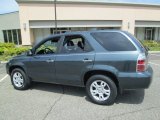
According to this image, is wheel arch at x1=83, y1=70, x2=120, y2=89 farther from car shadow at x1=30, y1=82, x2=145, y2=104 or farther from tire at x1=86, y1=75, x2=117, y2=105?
car shadow at x1=30, y1=82, x2=145, y2=104

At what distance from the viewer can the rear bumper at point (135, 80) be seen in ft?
14.0

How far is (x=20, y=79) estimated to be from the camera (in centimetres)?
607

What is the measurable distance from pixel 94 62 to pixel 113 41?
0.69 m

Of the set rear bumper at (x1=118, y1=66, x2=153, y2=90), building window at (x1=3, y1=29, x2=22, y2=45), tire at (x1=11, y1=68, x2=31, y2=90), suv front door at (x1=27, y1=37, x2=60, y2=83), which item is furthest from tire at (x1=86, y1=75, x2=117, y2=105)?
building window at (x1=3, y1=29, x2=22, y2=45)

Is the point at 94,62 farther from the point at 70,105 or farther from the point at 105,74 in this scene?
the point at 70,105

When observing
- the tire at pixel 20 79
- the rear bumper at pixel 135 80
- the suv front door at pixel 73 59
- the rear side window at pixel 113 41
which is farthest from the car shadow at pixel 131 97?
the tire at pixel 20 79

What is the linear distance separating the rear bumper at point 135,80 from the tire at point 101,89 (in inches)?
10.8

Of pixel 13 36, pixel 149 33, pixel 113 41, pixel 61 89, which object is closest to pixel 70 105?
pixel 61 89

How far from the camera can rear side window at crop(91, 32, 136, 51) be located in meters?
4.43

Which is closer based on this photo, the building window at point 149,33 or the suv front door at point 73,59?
the suv front door at point 73,59

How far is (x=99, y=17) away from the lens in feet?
77.5

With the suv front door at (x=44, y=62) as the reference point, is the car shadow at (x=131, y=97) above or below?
below

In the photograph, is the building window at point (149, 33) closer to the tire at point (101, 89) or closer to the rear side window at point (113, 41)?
the rear side window at point (113, 41)

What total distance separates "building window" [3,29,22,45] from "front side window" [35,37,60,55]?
2145 centimetres
